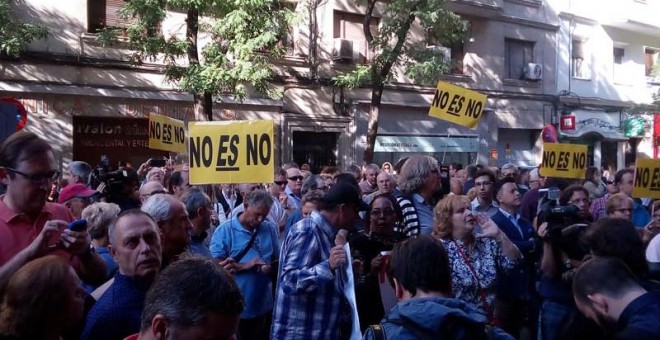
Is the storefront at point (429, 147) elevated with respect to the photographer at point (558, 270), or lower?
elevated

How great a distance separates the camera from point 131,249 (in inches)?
134

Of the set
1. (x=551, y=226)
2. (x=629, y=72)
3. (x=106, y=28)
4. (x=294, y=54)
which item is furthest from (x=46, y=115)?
(x=629, y=72)

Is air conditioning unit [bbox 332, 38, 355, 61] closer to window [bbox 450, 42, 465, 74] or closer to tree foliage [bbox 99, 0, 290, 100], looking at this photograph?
tree foliage [bbox 99, 0, 290, 100]

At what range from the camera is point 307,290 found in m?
4.48

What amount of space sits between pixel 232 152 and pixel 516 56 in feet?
59.9

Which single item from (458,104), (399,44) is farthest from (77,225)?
(399,44)

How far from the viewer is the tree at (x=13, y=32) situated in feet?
40.7

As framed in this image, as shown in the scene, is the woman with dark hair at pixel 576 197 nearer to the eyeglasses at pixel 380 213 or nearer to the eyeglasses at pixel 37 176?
the eyeglasses at pixel 380 213

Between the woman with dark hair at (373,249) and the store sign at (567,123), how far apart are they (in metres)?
19.7

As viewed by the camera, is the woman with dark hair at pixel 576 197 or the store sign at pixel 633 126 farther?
the store sign at pixel 633 126

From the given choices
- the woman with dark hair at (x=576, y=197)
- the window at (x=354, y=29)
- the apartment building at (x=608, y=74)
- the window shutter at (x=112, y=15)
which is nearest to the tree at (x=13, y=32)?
the window shutter at (x=112, y=15)

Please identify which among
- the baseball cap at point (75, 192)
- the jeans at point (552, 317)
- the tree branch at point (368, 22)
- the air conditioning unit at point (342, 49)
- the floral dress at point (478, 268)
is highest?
the tree branch at point (368, 22)

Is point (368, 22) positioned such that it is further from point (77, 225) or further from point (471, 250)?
point (77, 225)

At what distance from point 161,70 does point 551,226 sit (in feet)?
40.1
